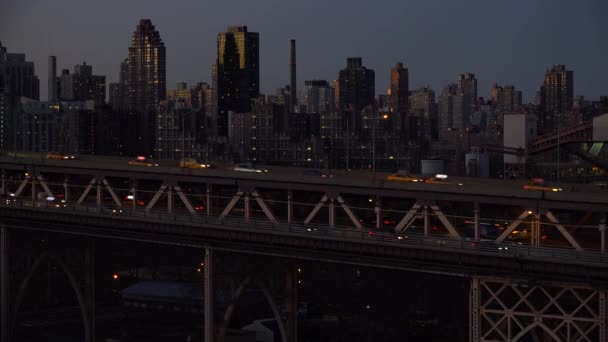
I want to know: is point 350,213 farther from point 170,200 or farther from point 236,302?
point 170,200

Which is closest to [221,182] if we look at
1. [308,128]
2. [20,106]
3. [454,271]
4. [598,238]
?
[454,271]

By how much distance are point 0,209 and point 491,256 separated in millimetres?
22657

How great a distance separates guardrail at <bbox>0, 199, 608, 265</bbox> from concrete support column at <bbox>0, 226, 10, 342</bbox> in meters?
2.75

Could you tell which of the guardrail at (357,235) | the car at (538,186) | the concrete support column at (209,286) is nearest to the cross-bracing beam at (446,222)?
the guardrail at (357,235)

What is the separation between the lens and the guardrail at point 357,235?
3212 centimetres

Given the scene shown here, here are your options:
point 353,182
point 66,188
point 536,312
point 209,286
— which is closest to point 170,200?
point 209,286

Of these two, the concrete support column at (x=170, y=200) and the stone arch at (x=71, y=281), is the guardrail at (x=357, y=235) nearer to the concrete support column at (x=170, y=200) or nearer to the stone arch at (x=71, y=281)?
the concrete support column at (x=170, y=200)

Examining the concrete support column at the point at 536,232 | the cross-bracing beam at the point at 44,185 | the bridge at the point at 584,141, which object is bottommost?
the concrete support column at the point at 536,232

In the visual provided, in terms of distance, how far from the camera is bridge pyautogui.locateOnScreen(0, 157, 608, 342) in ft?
107

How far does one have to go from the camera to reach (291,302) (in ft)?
138

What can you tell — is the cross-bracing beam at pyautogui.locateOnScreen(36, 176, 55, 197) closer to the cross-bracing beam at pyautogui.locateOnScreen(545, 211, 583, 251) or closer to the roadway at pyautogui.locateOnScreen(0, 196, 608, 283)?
the roadway at pyautogui.locateOnScreen(0, 196, 608, 283)

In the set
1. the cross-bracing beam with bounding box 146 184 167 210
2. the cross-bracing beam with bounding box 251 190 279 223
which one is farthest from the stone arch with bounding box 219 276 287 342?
the cross-bracing beam with bounding box 146 184 167 210

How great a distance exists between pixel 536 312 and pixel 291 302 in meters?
11.5

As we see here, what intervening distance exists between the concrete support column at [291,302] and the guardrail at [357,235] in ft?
10.1
